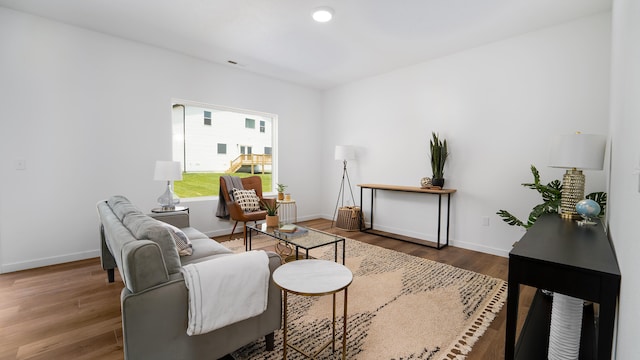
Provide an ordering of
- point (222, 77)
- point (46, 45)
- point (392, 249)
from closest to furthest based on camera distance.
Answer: point (46, 45) → point (392, 249) → point (222, 77)

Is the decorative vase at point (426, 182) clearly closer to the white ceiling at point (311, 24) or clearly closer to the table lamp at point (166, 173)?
the white ceiling at point (311, 24)

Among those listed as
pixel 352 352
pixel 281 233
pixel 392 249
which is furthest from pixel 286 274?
pixel 392 249

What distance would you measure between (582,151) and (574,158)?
6cm

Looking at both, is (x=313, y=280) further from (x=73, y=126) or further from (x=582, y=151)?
(x=73, y=126)

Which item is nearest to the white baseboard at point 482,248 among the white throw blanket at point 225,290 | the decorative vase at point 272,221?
the decorative vase at point 272,221

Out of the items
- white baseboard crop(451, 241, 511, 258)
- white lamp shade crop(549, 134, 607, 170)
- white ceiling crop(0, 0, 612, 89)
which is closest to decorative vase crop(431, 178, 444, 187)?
white baseboard crop(451, 241, 511, 258)

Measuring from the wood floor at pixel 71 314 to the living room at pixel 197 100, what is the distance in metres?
0.50

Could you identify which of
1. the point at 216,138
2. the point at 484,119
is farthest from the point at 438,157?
the point at 216,138

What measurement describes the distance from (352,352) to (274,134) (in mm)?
4188

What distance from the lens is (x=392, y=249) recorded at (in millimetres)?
3838

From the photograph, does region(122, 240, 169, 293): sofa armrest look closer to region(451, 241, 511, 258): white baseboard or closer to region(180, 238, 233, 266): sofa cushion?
region(180, 238, 233, 266): sofa cushion

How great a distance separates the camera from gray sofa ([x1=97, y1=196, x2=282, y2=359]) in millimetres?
1276

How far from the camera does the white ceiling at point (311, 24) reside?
2719mm

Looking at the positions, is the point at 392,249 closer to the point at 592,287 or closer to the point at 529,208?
the point at 529,208
